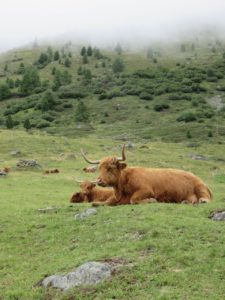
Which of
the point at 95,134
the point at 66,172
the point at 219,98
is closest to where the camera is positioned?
the point at 66,172

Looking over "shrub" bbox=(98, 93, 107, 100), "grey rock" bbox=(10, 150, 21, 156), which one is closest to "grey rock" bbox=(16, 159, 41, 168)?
"grey rock" bbox=(10, 150, 21, 156)

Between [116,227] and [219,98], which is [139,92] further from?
[116,227]

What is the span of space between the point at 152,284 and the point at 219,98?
335ft

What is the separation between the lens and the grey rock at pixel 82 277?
35.9 ft

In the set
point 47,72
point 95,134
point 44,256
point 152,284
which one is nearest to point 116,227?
point 44,256

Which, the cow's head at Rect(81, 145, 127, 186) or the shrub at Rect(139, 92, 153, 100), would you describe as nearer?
the cow's head at Rect(81, 145, 127, 186)

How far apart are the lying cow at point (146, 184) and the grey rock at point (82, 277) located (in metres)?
5.55

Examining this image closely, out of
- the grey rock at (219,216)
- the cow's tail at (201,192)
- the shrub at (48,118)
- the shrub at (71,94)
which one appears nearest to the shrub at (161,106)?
the shrub at (48,118)

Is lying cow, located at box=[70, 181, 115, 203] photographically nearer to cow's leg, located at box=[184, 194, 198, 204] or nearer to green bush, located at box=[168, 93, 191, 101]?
cow's leg, located at box=[184, 194, 198, 204]

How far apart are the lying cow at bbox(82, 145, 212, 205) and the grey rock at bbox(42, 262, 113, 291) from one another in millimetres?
5548

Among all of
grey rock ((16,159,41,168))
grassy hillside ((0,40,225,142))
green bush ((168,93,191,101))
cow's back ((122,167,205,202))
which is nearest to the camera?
cow's back ((122,167,205,202))

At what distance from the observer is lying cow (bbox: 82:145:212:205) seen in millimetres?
17041

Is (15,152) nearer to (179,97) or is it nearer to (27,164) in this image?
(27,164)

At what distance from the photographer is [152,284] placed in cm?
1046
